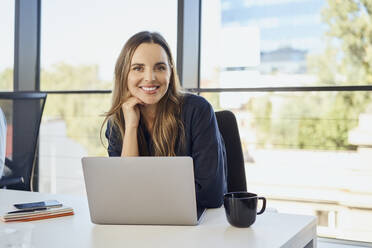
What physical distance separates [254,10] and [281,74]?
0.52 m

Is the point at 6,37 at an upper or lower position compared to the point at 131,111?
upper

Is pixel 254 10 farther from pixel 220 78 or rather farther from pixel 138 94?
pixel 138 94

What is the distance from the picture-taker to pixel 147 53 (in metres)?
1.75

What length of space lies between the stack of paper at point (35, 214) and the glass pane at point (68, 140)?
8.74 ft

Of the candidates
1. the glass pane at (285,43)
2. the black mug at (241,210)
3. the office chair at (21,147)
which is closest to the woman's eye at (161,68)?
the office chair at (21,147)

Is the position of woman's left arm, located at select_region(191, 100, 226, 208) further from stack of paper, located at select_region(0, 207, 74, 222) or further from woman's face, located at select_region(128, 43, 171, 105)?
stack of paper, located at select_region(0, 207, 74, 222)

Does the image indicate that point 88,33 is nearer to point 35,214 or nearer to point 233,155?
point 233,155

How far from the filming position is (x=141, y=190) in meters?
1.12

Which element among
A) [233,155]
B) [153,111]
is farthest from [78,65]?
[233,155]

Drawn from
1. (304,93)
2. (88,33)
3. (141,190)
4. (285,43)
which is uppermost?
(88,33)

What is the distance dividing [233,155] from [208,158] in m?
0.20

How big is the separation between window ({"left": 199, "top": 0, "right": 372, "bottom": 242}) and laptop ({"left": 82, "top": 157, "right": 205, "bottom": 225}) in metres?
1.82

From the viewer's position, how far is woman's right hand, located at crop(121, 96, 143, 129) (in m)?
1.75

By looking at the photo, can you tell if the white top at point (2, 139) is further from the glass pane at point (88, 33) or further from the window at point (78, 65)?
the glass pane at point (88, 33)
